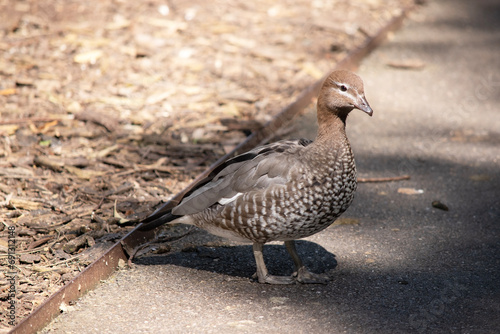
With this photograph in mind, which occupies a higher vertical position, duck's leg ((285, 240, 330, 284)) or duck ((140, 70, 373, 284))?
duck ((140, 70, 373, 284))

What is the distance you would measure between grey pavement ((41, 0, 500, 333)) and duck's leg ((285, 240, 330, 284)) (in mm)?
55

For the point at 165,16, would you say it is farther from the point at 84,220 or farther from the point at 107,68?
the point at 84,220

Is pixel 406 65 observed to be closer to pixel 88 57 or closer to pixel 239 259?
pixel 88 57

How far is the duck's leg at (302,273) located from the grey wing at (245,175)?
52 centimetres

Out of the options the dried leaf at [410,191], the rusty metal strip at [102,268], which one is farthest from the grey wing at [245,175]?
the dried leaf at [410,191]

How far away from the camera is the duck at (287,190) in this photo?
4.05 meters

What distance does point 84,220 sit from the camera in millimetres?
4863

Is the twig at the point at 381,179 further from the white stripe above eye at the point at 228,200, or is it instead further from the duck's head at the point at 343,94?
the white stripe above eye at the point at 228,200

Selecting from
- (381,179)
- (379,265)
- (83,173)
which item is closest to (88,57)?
(83,173)

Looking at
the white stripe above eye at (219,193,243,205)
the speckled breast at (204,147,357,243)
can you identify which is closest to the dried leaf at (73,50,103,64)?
the white stripe above eye at (219,193,243,205)

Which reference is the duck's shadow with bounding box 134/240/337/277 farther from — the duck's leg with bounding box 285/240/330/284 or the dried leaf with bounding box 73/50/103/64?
the dried leaf with bounding box 73/50/103/64

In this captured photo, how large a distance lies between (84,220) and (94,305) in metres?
1.06

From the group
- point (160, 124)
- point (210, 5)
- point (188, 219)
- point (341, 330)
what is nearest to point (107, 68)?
point (160, 124)

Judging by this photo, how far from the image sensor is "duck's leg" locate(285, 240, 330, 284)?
4.27 m
